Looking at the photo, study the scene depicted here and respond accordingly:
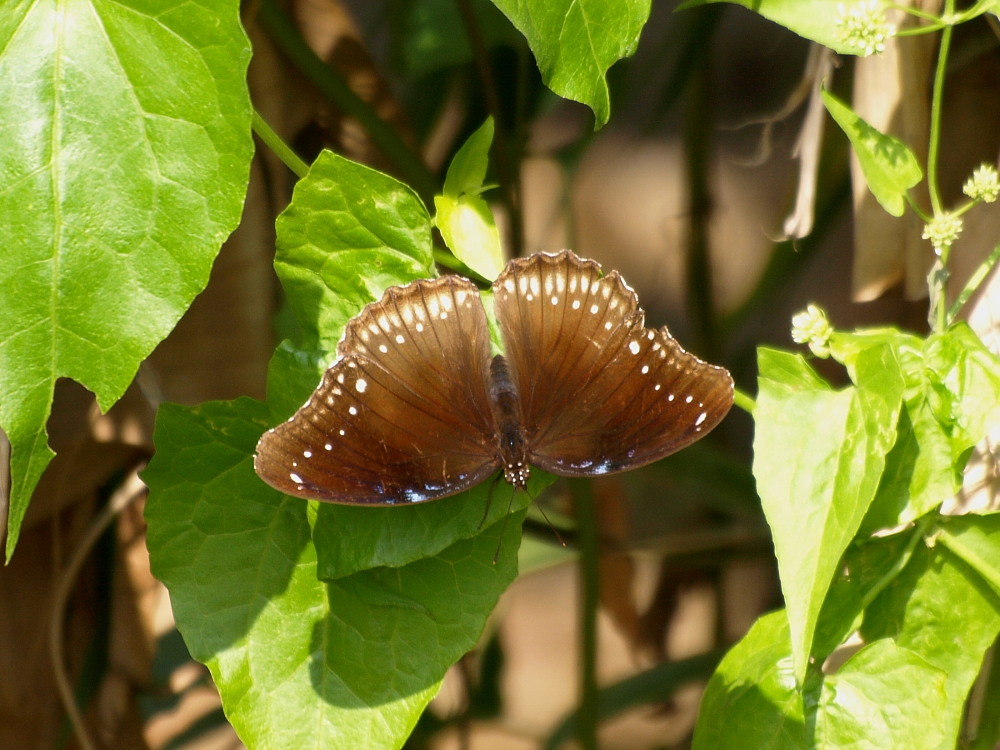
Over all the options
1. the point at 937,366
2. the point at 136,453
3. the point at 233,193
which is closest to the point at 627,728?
the point at 136,453

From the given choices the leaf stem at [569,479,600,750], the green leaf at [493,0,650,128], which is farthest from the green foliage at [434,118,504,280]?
the leaf stem at [569,479,600,750]

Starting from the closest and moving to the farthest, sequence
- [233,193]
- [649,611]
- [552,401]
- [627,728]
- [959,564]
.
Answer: [233,193] < [959,564] < [552,401] < [649,611] < [627,728]

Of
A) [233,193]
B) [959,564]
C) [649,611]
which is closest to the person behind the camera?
[233,193]

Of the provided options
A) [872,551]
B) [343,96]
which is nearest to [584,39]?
[872,551]

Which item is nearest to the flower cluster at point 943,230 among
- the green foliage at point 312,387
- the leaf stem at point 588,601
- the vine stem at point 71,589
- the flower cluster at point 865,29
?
the green foliage at point 312,387

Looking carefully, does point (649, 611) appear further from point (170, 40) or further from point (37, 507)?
point (170, 40)

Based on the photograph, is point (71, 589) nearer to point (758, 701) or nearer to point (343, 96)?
point (343, 96)

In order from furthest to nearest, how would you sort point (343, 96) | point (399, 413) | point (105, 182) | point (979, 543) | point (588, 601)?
point (588, 601) < point (343, 96) < point (399, 413) < point (979, 543) < point (105, 182)
